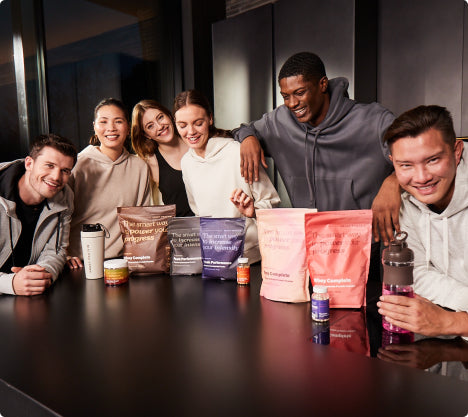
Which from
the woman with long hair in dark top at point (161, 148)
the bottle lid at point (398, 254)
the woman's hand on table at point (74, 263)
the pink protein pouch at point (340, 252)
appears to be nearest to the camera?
the bottle lid at point (398, 254)

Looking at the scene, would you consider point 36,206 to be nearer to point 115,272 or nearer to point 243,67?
point 115,272

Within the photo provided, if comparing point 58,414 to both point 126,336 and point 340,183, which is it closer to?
point 126,336

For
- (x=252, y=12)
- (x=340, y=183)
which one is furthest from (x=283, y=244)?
(x=252, y=12)

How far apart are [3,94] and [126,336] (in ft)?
8.41

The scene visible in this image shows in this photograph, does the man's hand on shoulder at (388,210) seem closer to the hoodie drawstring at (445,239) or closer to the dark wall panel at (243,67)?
the hoodie drawstring at (445,239)

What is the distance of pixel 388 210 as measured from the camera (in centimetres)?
129

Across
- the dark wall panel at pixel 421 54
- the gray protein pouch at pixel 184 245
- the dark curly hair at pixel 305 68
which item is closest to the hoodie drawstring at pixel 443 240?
the gray protein pouch at pixel 184 245

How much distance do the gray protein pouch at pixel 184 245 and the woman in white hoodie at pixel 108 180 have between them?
56cm

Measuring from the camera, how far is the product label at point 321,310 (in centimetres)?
96

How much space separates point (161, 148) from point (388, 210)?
4.44 feet

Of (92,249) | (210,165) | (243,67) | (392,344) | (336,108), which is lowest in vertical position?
(392,344)

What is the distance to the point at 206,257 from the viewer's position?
1.35 m

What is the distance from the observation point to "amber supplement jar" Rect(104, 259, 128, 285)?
4.36 feet

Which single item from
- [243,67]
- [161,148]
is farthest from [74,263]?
[243,67]
